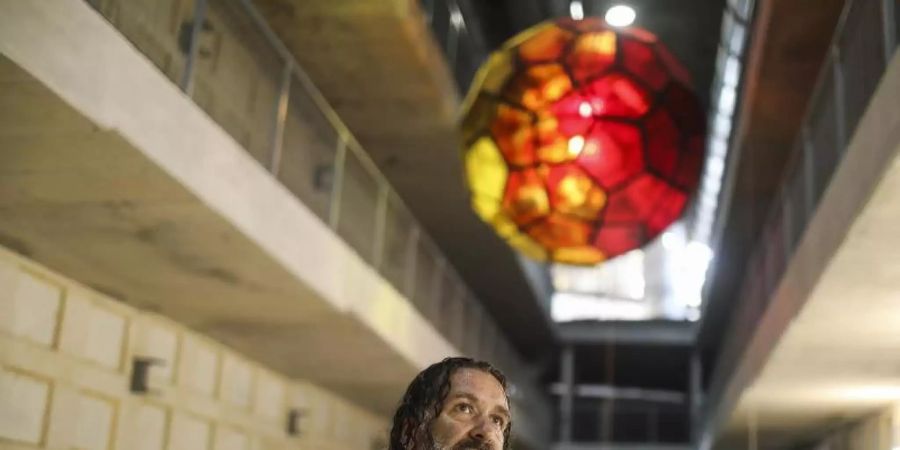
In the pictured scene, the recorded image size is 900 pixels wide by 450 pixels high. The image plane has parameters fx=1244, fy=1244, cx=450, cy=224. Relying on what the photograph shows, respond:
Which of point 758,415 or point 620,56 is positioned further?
point 758,415

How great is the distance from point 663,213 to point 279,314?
4.15 meters

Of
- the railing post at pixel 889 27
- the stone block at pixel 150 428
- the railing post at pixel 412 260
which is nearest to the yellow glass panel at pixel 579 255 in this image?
the railing post at pixel 889 27

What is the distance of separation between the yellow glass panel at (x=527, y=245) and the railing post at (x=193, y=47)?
2.01m

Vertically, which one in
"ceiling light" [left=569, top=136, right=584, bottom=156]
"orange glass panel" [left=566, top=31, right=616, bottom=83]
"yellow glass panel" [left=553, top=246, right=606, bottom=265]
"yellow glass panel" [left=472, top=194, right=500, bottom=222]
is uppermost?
"orange glass panel" [left=566, top=31, right=616, bottom=83]

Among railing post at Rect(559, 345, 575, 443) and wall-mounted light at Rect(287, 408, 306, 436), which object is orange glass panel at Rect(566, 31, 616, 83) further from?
railing post at Rect(559, 345, 575, 443)

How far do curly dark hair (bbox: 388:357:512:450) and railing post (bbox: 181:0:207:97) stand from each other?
3.92 meters

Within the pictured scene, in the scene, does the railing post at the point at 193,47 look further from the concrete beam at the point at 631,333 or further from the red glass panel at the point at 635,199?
the concrete beam at the point at 631,333

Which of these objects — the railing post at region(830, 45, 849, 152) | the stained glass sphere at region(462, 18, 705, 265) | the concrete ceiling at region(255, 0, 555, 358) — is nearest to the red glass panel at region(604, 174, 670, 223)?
the stained glass sphere at region(462, 18, 705, 265)

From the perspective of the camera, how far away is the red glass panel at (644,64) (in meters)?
4.37

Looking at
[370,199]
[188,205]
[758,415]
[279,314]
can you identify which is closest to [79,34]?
[188,205]

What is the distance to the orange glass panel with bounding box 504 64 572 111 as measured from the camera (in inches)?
169

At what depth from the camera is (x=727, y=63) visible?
533 inches

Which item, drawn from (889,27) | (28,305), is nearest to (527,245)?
(889,27)

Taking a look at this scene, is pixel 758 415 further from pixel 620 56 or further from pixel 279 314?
pixel 620 56
